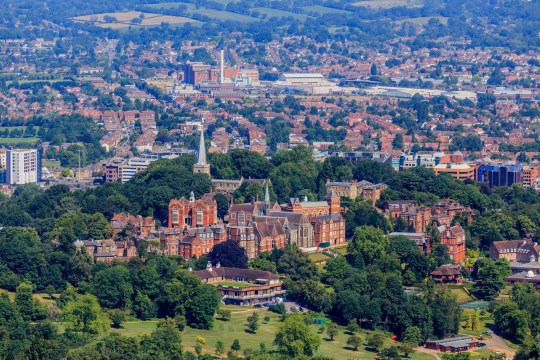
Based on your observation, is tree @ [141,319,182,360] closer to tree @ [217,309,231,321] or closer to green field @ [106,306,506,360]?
green field @ [106,306,506,360]

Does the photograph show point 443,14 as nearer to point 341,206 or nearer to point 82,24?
point 82,24

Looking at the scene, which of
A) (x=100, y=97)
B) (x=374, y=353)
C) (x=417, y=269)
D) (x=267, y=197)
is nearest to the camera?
(x=374, y=353)

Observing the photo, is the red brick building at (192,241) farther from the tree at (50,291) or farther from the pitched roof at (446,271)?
the pitched roof at (446,271)

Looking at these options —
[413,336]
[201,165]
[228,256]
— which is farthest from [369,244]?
[201,165]

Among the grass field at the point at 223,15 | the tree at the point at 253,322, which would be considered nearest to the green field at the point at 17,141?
the tree at the point at 253,322

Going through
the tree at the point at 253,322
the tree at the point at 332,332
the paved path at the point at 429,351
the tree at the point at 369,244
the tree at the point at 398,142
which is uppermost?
the tree at the point at 398,142

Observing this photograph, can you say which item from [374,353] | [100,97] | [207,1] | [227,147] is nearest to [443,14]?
[207,1]
